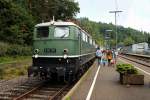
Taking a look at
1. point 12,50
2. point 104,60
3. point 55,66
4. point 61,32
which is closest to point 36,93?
point 55,66

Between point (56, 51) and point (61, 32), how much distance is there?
3.79 ft

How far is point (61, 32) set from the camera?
20.7 m

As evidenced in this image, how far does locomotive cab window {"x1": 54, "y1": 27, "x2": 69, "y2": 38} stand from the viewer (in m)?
20.5

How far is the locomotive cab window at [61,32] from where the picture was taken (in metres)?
20.5

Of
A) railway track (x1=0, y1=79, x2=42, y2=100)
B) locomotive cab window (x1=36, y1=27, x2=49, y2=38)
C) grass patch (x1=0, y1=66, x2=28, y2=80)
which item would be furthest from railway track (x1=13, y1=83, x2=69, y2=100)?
grass patch (x1=0, y1=66, x2=28, y2=80)

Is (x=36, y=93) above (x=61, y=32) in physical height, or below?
below

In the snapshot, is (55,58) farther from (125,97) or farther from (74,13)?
(74,13)

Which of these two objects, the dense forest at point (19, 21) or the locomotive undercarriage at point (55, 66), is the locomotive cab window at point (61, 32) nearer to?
the locomotive undercarriage at point (55, 66)

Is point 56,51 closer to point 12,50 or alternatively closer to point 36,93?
point 36,93

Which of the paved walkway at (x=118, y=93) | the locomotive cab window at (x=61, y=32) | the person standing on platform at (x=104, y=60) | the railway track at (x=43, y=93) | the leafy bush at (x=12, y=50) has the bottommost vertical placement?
the railway track at (x=43, y=93)

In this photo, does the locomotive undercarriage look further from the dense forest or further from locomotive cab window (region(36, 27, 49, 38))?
the dense forest

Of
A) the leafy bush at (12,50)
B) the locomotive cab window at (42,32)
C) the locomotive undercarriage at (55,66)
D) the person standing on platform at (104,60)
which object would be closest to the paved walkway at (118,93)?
the locomotive undercarriage at (55,66)

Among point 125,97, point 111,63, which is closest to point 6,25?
point 111,63

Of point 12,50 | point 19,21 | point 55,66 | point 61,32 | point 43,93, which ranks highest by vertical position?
point 19,21
